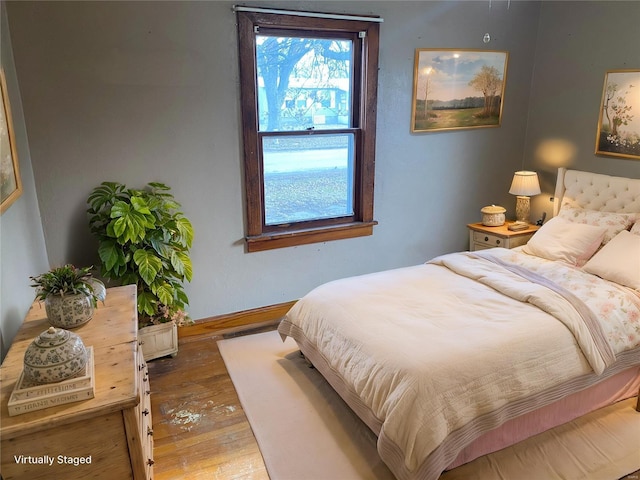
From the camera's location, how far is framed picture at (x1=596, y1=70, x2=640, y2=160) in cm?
333

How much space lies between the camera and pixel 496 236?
3.81 metres

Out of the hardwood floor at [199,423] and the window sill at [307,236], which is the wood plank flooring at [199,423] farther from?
the window sill at [307,236]

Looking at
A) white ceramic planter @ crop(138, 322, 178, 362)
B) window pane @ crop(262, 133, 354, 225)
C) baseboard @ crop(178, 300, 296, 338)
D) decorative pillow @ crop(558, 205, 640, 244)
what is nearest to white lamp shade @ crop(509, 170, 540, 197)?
decorative pillow @ crop(558, 205, 640, 244)

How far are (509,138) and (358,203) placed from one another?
1682 mm

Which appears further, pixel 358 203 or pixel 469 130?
pixel 469 130

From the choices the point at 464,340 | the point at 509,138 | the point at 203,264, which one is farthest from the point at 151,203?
the point at 509,138

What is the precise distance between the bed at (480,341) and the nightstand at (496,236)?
50 centimetres

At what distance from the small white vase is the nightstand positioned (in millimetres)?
3136

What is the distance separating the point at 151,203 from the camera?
278cm

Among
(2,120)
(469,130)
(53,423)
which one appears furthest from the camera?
(469,130)

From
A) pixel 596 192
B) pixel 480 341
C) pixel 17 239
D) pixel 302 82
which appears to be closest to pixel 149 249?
pixel 17 239

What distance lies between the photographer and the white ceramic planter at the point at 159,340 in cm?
291

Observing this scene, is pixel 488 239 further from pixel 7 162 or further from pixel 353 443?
pixel 7 162

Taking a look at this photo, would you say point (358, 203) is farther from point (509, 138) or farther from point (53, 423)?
point (53, 423)
